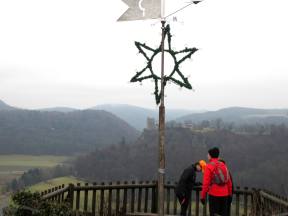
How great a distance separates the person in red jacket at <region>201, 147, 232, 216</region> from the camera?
717 centimetres

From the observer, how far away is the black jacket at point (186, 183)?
789 cm

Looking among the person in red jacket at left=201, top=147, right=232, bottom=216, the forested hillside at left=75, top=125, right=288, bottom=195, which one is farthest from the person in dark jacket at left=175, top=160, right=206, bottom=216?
the forested hillside at left=75, top=125, right=288, bottom=195

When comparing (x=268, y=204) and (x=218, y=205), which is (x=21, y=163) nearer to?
(x=268, y=204)

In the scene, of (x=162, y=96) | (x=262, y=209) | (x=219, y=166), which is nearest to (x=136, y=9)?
(x=162, y=96)

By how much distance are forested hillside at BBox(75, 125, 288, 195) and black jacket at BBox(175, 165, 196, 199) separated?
90958 mm

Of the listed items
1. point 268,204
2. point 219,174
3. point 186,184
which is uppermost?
point 219,174

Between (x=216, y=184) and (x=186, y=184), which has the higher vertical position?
(x=216, y=184)

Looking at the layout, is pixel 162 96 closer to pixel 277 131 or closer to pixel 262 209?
pixel 262 209

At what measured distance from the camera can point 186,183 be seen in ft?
26.2

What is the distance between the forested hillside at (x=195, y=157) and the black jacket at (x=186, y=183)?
91.0 meters

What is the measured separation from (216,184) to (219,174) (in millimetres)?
217

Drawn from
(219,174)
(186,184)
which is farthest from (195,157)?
(219,174)

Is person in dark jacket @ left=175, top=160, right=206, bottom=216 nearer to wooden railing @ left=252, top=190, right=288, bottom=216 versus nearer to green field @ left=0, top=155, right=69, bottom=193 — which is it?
wooden railing @ left=252, top=190, right=288, bottom=216

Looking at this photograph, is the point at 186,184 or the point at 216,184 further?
the point at 186,184
